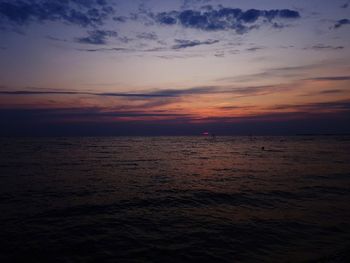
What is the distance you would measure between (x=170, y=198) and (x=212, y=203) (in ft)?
8.24

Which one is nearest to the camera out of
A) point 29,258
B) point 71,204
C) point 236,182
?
point 29,258

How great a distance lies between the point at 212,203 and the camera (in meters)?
16.0

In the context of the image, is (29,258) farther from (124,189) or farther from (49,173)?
(49,173)

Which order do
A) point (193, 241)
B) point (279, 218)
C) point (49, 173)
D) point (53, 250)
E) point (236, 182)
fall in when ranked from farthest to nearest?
1. point (49, 173)
2. point (236, 182)
3. point (279, 218)
4. point (193, 241)
5. point (53, 250)

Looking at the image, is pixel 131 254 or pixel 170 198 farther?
pixel 170 198

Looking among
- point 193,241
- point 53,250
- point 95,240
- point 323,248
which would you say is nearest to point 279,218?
point 323,248

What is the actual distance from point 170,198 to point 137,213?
353 cm

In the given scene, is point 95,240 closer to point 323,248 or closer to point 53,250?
point 53,250

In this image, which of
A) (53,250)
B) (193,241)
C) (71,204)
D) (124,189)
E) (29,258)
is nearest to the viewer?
(29,258)

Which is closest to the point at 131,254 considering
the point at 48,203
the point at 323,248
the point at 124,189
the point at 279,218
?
the point at 323,248

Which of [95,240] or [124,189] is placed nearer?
[95,240]

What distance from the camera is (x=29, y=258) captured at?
8688mm

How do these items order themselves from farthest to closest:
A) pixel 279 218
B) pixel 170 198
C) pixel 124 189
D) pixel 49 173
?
pixel 49 173
pixel 124 189
pixel 170 198
pixel 279 218

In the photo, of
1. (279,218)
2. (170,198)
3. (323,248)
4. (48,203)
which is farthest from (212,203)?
(48,203)
